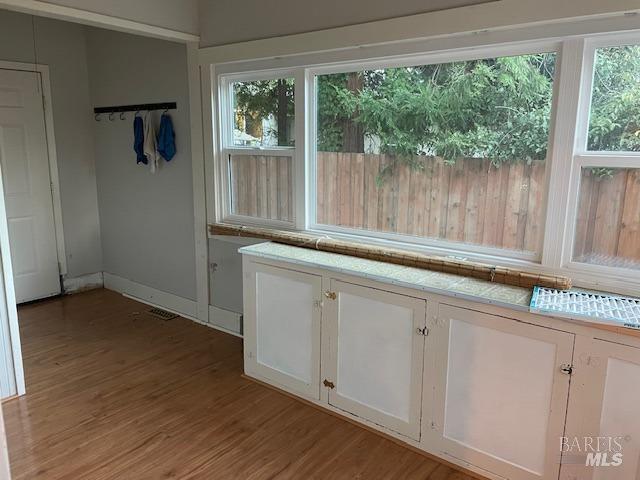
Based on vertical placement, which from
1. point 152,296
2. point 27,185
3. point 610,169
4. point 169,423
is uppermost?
point 610,169

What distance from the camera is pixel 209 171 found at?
3795 millimetres

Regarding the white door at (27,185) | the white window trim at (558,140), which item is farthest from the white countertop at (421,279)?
the white door at (27,185)

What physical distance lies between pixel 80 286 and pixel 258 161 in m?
2.60

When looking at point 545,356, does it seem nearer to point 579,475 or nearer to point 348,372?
point 579,475

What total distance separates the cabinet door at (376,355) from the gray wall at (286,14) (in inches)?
58.7

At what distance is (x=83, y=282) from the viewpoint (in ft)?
16.3

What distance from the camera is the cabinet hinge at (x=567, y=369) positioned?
1966 millimetres

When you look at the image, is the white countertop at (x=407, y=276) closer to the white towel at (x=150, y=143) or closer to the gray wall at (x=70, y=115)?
the white towel at (x=150, y=143)

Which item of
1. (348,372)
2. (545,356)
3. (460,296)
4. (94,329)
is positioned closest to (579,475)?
(545,356)

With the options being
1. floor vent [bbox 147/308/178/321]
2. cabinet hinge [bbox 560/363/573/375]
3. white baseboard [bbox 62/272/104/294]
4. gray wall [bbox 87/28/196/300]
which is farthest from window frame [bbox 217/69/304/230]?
white baseboard [bbox 62/272/104/294]

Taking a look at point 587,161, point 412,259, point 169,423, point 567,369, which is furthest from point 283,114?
point 567,369

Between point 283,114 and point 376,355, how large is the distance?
178 cm

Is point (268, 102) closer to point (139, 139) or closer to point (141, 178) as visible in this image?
point (139, 139)

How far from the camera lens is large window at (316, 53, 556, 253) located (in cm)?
244
